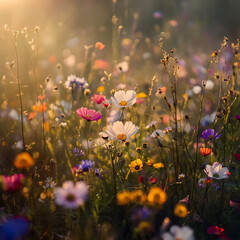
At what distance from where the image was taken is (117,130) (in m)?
1.29

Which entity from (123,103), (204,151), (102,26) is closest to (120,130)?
(123,103)

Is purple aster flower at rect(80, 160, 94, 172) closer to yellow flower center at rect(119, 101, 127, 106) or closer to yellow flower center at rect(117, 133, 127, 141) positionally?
yellow flower center at rect(117, 133, 127, 141)

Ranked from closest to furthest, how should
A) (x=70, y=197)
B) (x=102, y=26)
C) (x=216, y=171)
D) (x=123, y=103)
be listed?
(x=70, y=197) → (x=216, y=171) → (x=123, y=103) → (x=102, y=26)

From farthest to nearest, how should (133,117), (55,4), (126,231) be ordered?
1. (55,4)
2. (133,117)
3. (126,231)

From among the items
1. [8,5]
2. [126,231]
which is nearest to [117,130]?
[126,231]

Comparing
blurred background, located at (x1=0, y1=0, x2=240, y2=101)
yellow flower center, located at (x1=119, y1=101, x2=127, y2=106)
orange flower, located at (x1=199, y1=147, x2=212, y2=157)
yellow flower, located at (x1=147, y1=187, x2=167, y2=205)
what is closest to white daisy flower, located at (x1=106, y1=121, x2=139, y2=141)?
yellow flower center, located at (x1=119, y1=101, x2=127, y2=106)

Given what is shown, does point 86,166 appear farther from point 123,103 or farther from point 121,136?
point 123,103

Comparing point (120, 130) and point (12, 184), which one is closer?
point (12, 184)

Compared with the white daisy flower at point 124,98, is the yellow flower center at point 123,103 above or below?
below

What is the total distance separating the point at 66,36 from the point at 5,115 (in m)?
2.41

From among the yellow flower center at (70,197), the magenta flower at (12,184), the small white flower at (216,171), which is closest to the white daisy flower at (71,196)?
the yellow flower center at (70,197)

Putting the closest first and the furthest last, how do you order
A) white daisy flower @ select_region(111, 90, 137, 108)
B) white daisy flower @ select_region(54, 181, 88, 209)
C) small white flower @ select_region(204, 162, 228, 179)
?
white daisy flower @ select_region(54, 181, 88, 209) < small white flower @ select_region(204, 162, 228, 179) < white daisy flower @ select_region(111, 90, 137, 108)

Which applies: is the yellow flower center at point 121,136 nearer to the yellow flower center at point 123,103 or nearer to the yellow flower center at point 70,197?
the yellow flower center at point 123,103

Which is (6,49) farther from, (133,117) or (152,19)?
(152,19)
